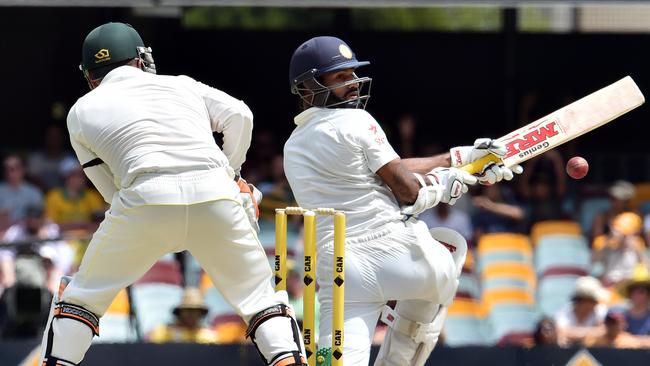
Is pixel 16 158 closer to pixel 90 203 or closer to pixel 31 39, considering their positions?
pixel 90 203

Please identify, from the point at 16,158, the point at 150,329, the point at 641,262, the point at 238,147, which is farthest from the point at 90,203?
the point at 238,147

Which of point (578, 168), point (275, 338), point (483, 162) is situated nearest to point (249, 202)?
point (275, 338)

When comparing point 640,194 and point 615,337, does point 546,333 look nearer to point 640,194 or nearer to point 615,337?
point 615,337

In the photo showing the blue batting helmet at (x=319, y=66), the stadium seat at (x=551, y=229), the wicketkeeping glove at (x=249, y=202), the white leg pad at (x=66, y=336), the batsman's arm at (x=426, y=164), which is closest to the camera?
the white leg pad at (x=66, y=336)

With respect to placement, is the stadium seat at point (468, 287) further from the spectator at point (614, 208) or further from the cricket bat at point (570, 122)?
the cricket bat at point (570, 122)

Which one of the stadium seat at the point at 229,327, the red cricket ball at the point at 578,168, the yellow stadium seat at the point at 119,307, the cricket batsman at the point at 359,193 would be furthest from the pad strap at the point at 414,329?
the yellow stadium seat at the point at 119,307

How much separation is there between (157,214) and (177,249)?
0.20m

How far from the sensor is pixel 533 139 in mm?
5785

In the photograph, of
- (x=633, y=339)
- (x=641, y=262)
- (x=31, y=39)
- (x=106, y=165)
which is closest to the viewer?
(x=106, y=165)

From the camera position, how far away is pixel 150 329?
868cm

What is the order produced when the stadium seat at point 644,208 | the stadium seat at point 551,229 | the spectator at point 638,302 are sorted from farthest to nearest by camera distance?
the stadium seat at point 644,208 → the stadium seat at point 551,229 → the spectator at point 638,302

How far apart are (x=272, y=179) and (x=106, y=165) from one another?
15.9ft

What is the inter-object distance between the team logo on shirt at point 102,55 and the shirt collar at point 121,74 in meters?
0.05

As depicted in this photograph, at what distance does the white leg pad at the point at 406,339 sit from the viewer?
5.61 metres
